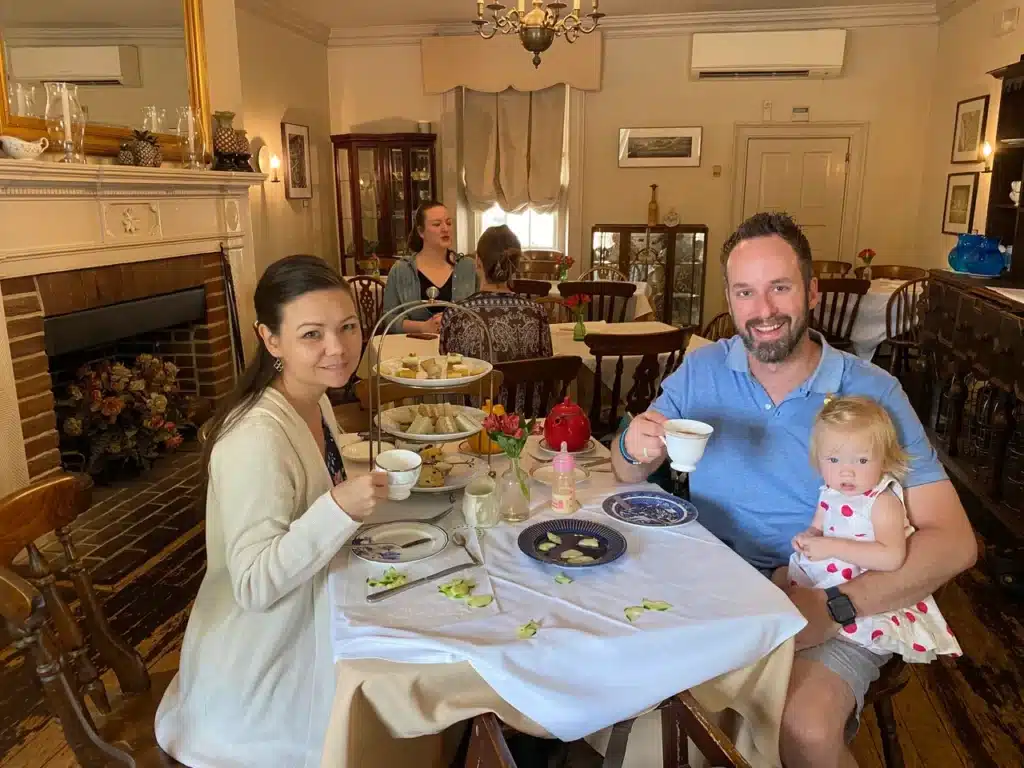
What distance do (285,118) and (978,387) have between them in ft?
17.6

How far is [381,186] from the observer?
6785mm

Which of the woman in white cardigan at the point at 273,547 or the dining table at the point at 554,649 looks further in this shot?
the woman in white cardigan at the point at 273,547

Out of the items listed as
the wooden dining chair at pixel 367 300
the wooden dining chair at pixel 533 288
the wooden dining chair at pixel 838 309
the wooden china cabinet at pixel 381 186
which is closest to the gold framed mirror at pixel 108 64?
the wooden dining chair at pixel 367 300

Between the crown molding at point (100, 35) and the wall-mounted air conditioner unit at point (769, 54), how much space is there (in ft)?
13.9

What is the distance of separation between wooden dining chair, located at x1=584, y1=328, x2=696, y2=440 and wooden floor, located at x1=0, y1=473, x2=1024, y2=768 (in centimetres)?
133

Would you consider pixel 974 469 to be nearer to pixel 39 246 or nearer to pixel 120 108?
pixel 39 246

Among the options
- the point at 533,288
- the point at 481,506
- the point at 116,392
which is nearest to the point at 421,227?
the point at 533,288

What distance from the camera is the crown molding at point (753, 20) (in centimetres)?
617

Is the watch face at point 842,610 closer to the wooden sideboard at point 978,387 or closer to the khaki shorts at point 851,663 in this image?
the khaki shorts at point 851,663

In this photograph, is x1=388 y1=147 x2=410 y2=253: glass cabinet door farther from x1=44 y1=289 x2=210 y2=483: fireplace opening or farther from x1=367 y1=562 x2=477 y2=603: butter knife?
x1=367 y1=562 x2=477 y2=603: butter knife

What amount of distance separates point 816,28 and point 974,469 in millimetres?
4427

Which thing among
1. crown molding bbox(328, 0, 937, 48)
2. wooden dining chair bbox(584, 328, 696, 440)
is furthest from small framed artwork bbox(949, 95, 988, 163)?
wooden dining chair bbox(584, 328, 696, 440)

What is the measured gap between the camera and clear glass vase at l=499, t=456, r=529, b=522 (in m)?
1.48

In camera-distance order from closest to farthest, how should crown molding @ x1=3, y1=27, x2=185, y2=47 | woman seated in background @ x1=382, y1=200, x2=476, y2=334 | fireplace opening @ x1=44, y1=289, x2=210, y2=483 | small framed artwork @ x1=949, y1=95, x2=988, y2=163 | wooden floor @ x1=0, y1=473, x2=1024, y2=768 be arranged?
wooden floor @ x1=0, y1=473, x2=1024, y2=768 < crown molding @ x1=3, y1=27, x2=185, y2=47 < fireplace opening @ x1=44, y1=289, x2=210, y2=483 < woman seated in background @ x1=382, y1=200, x2=476, y2=334 < small framed artwork @ x1=949, y1=95, x2=988, y2=163
